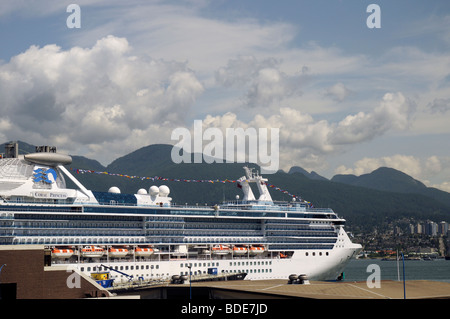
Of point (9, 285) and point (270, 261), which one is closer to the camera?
point (9, 285)

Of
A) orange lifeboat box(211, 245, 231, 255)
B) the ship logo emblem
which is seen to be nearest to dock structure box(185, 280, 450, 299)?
orange lifeboat box(211, 245, 231, 255)

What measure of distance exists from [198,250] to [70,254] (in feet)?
64.8

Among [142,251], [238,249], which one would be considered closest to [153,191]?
[142,251]

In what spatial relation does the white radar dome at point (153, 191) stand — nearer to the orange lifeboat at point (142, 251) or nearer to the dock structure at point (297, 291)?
the orange lifeboat at point (142, 251)

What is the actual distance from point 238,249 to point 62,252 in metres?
26.3

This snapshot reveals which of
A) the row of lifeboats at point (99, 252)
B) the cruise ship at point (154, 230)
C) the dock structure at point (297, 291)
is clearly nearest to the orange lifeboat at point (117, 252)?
the row of lifeboats at point (99, 252)

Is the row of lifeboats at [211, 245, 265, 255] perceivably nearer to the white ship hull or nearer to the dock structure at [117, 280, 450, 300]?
the white ship hull

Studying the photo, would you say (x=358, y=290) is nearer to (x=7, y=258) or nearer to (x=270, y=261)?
(x=270, y=261)

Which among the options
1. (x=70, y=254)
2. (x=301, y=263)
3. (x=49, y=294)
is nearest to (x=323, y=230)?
(x=301, y=263)

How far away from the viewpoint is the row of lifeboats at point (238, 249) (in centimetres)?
9712

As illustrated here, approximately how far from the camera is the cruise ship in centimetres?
8419

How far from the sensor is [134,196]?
93.1 m

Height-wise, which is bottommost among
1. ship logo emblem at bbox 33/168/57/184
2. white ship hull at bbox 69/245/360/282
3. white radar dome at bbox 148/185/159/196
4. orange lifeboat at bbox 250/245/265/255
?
white ship hull at bbox 69/245/360/282

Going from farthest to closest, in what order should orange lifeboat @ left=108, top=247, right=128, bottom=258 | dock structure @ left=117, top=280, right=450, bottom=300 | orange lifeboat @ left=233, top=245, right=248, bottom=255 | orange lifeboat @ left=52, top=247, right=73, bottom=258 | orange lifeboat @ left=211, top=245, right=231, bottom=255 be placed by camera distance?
1. orange lifeboat @ left=233, top=245, right=248, bottom=255
2. orange lifeboat @ left=211, top=245, right=231, bottom=255
3. orange lifeboat @ left=108, top=247, right=128, bottom=258
4. orange lifeboat @ left=52, top=247, right=73, bottom=258
5. dock structure @ left=117, top=280, right=450, bottom=300
